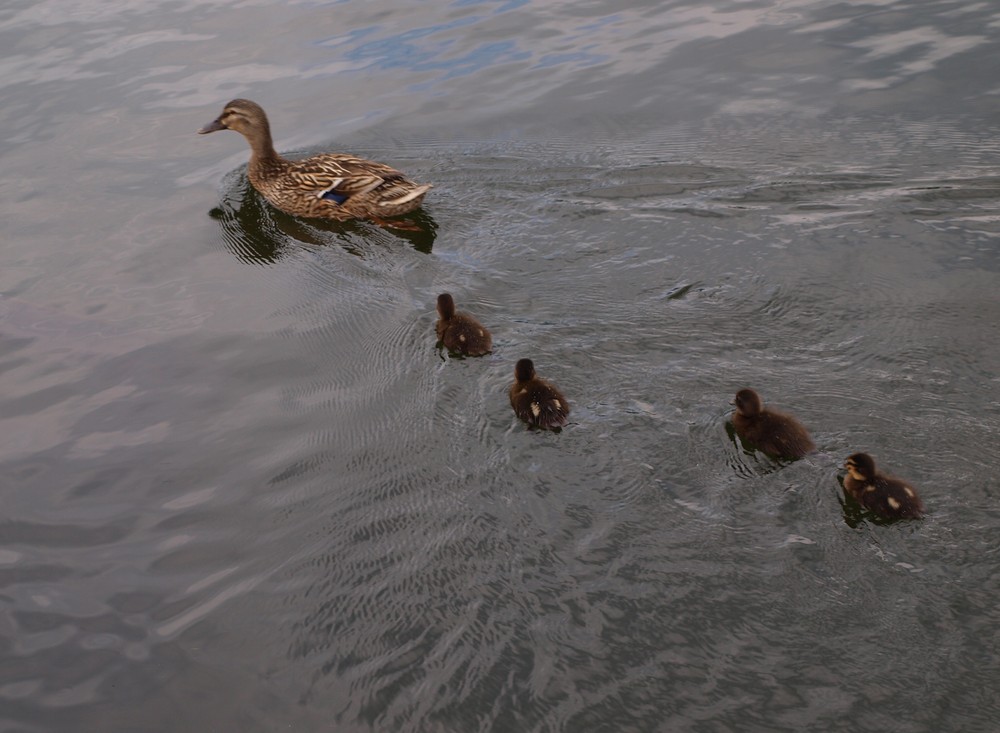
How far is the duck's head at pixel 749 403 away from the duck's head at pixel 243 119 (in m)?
4.90

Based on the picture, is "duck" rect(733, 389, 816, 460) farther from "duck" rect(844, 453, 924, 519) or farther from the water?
"duck" rect(844, 453, 924, 519)

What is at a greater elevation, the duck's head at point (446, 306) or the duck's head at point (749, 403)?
the duck's head at point (446, 306)

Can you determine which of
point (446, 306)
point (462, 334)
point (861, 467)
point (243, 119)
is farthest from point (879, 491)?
point (243, 119)

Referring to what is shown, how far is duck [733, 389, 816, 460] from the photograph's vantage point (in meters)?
4.42

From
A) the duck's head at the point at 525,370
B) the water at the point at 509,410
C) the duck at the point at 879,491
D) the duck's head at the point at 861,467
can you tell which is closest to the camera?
the water at the point at 509,410

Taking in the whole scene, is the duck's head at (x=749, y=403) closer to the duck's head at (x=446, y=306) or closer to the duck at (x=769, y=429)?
the duck at (x=769, y=429)

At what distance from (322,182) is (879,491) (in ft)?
16.0

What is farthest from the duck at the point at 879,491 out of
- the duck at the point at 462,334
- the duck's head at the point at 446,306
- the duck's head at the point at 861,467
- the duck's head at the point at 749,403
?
the duck's head at the point at 446,306

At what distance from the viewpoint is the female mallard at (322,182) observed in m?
7.17

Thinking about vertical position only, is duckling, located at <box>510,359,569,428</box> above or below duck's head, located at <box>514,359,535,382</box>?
below

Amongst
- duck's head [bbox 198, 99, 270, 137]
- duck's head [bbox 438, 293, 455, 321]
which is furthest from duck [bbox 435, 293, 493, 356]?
duck's head [bbox 198, 99, 270, 137]

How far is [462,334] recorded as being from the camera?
5457mm

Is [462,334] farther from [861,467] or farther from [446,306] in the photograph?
[861,467]

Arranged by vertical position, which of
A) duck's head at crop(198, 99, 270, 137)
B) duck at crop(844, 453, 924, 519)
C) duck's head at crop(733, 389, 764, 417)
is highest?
duck's head at crop(198, 99, 270, 137)
